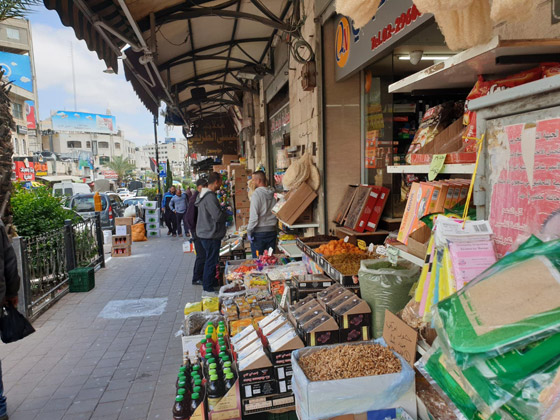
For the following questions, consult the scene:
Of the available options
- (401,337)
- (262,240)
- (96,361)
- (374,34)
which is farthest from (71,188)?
(401,337)

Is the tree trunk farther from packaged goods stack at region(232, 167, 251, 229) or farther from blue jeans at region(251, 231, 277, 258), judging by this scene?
packaged goods stack at region(232, 167, 251, 229)

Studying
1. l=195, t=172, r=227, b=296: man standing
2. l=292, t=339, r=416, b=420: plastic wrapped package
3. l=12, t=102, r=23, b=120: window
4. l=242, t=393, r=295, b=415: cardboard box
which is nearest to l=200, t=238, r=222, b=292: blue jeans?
l=195, t=172, r=227, b=296: man standing

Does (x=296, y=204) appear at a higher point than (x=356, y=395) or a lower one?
higher

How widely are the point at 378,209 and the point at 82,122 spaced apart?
89.2 m

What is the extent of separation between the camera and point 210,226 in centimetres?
691

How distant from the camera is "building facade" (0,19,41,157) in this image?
39375 millimetres

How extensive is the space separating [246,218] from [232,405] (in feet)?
28.5

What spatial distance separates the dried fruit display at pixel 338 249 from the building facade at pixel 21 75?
43692 mm

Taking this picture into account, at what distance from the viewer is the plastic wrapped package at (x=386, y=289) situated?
2586 mm

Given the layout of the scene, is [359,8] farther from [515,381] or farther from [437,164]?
[515,381]

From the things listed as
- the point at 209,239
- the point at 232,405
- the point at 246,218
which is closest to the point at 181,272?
the point at 209,239

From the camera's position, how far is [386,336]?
7.29ft

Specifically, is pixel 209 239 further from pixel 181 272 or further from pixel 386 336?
pixel 386 336

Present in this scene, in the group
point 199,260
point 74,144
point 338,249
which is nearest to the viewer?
point 338,249
